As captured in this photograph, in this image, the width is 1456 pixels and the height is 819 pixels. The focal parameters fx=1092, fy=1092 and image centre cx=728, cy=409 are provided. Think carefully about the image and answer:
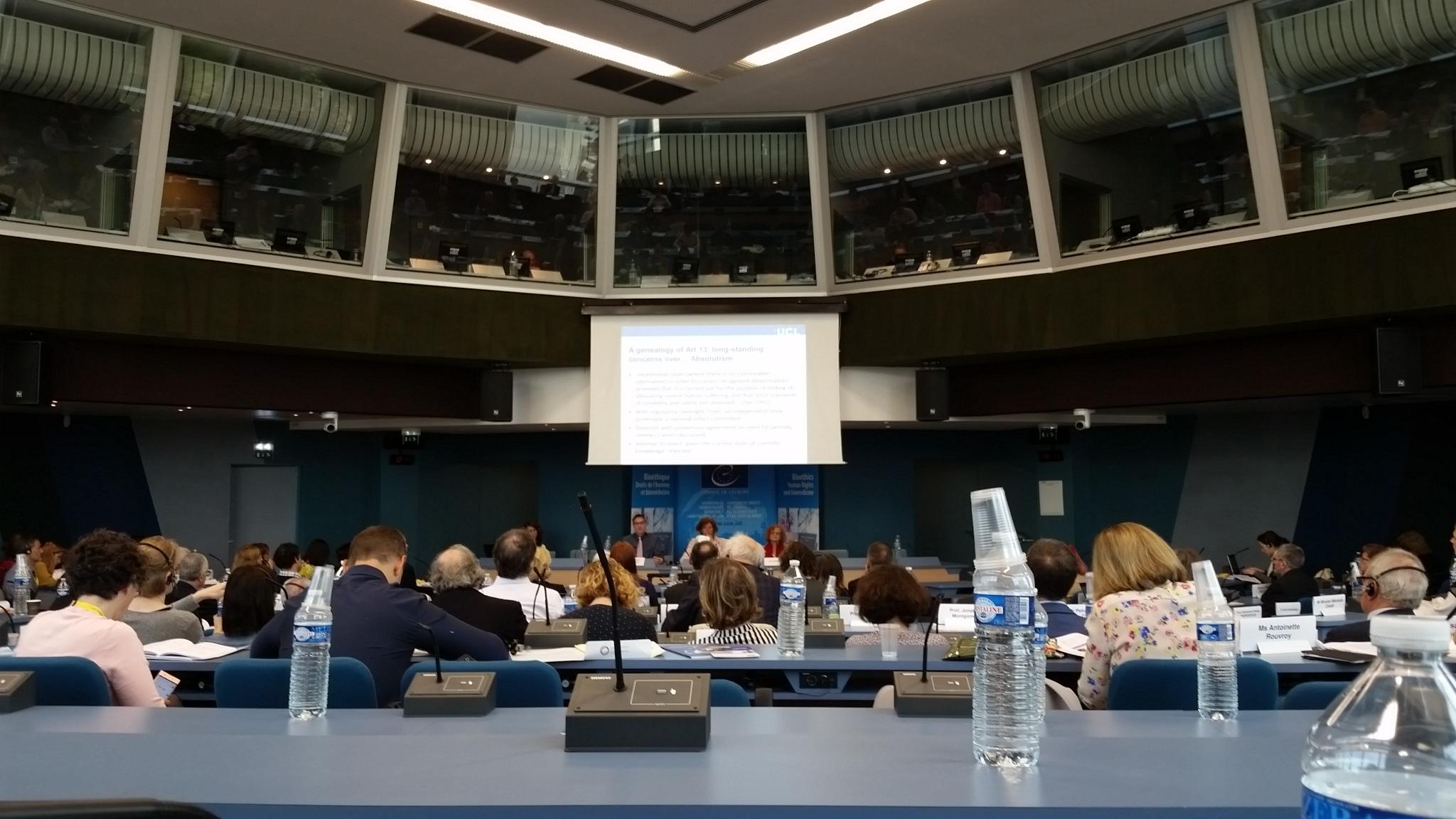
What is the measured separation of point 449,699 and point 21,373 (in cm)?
742

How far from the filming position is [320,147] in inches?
361

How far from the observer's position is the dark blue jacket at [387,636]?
3637mm

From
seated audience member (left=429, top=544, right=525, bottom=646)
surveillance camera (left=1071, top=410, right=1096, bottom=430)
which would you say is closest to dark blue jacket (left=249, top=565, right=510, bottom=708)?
seated audience member (left=429, top=544, right=525, bottom=646)

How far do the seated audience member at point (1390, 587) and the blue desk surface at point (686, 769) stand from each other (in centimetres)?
288

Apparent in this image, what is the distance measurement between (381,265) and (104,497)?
4925 mm

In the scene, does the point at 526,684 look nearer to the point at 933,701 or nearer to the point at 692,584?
the point at 933,701

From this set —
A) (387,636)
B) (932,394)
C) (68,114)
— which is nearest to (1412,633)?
(387,636)

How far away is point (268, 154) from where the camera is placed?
29.4 ft

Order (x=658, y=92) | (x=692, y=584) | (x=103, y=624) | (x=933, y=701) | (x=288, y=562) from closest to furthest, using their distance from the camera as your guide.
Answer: (x=933, y=701), (x=103, y=624), (x=692, y=584), (x=288, y=562), (x=658, y=92)

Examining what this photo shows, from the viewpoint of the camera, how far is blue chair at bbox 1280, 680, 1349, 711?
279cm

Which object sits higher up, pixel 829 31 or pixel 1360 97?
pixel 829 31

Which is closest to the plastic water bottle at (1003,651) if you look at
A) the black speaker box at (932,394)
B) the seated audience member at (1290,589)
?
the seated audience member at (1290,589)

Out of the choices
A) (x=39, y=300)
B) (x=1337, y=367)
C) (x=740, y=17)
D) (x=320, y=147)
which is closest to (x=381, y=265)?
(x=320, y=147)

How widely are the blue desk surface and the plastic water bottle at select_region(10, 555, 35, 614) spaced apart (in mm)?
4463
